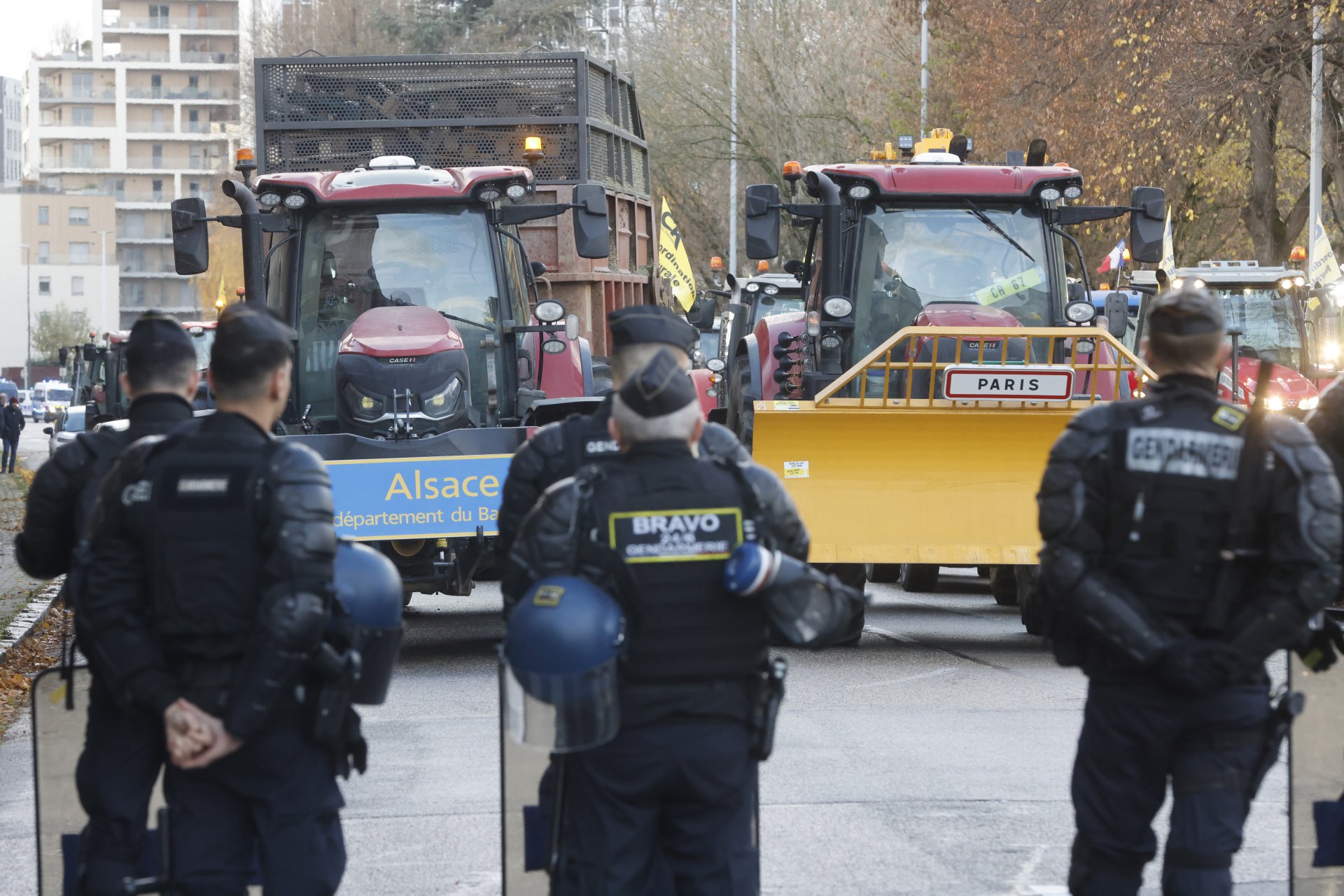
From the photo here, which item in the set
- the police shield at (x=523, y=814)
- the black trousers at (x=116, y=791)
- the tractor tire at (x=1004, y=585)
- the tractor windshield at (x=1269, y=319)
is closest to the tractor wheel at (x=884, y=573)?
the tractor tire at (x=1004, y=585)

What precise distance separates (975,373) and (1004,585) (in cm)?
386

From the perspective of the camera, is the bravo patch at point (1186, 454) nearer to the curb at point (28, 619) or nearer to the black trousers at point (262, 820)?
the black trousers at point (262, 820)

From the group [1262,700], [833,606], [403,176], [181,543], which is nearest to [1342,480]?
[1262,700]

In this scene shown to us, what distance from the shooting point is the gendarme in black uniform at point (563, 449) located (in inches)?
212

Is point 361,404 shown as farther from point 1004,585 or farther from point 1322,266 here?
point 1322,266

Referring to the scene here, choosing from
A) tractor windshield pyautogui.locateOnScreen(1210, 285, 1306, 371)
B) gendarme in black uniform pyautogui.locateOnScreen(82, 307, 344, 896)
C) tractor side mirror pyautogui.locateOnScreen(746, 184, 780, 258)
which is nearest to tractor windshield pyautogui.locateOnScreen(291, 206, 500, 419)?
tractor side mirror pyautogui.locateOnScreen(746, 184, 780, 258)

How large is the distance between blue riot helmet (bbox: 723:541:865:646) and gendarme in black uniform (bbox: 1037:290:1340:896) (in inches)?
26.2

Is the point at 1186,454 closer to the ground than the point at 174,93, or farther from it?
closer to the ground

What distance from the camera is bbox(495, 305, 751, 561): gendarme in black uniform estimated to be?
539cm

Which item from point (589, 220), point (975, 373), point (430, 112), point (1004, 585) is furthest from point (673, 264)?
point (975, 373)

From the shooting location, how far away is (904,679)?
11.3 meters

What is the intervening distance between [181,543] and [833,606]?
151 cm

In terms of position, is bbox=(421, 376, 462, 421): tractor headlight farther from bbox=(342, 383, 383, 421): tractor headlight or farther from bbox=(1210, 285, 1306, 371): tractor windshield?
bbox=(1210, 285, 1306, 371): tractor windshield

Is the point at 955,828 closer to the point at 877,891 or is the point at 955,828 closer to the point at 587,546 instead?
the point at 877,891
